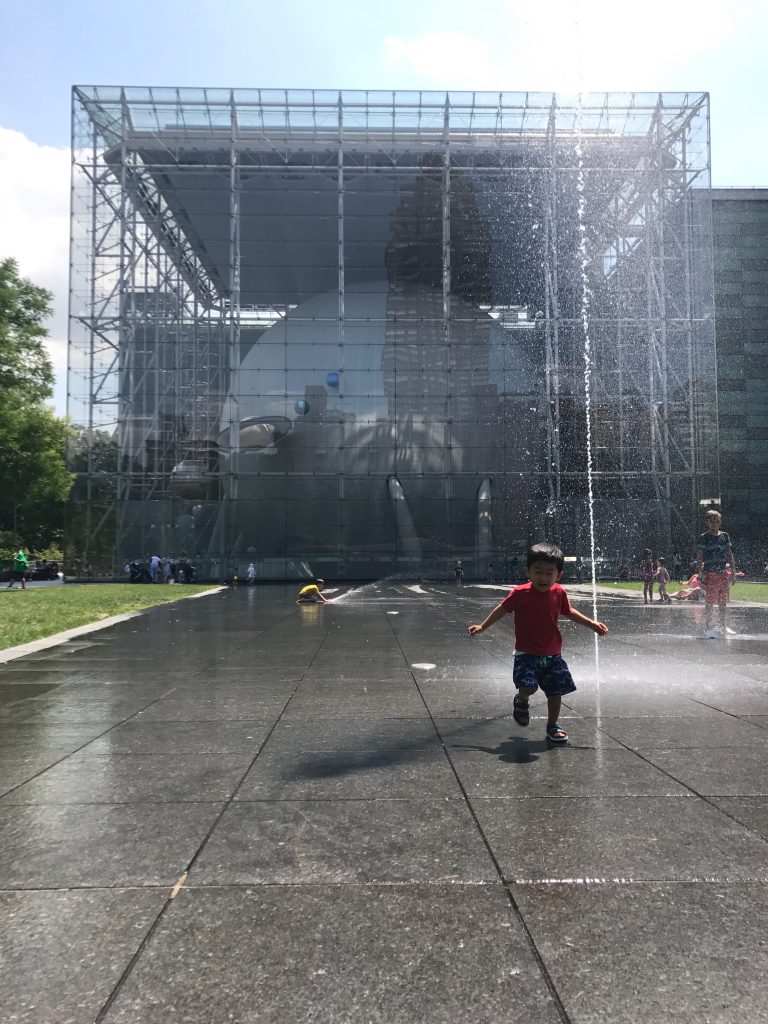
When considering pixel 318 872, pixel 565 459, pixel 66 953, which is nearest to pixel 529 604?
pixel 318 872

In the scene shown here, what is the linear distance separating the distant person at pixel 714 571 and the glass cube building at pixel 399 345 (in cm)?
2343

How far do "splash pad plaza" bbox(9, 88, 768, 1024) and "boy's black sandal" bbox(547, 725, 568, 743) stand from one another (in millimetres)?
→ 130

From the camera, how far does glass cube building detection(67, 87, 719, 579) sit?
35344mm

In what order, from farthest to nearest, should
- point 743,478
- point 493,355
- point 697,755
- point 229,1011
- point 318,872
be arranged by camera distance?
point 743,478 → point 493,355 → point 697,755 → point 318,872 → point 229,1011

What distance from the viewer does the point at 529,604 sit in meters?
5.41

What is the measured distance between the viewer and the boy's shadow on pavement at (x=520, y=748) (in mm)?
4688

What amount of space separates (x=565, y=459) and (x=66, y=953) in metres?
34.7

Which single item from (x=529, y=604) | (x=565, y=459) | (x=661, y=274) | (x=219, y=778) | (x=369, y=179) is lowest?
(x=219, y=778)

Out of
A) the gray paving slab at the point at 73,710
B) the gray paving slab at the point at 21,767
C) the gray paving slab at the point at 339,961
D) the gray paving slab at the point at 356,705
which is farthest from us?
the gray paving slab at the point at 356,705

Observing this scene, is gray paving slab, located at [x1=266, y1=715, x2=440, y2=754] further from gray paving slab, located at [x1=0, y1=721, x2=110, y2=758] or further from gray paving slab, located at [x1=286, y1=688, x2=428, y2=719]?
gray paving slab, located at [x1=0, y1=721, x2=110, y2=758]

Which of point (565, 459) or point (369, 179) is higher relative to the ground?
point (369, 179)

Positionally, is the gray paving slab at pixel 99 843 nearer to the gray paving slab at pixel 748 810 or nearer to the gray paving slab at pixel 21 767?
the gray paving slab at pixel 21 767

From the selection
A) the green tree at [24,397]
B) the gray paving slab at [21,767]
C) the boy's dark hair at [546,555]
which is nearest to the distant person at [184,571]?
the green tree at [24,397]

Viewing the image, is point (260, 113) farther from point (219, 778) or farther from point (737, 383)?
point (219, 778)
